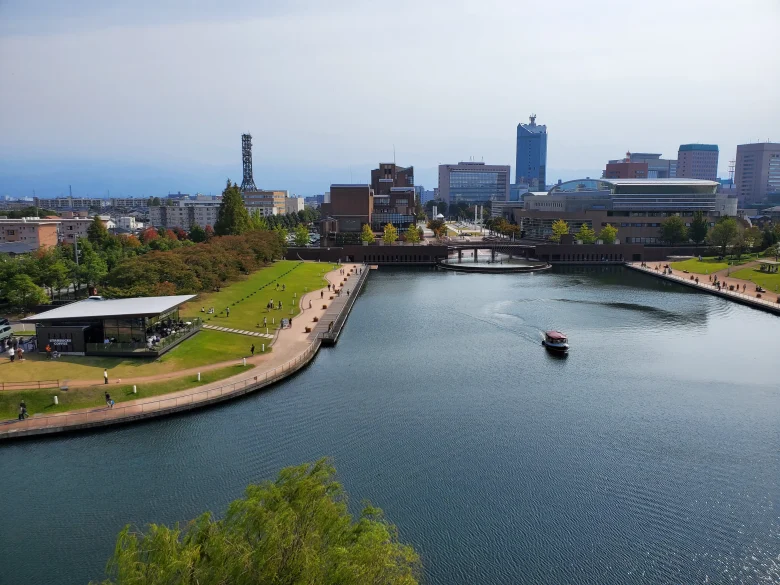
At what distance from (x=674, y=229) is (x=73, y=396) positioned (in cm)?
10448

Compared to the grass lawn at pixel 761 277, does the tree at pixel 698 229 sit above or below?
above

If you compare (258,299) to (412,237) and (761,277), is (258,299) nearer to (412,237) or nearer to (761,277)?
(412,237)

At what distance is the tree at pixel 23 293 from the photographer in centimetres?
4847

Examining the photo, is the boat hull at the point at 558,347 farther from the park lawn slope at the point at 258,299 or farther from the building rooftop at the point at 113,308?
the building rooftop at the point at 113,308

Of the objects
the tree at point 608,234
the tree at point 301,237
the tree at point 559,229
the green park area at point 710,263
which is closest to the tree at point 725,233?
the green park area at point 710,263

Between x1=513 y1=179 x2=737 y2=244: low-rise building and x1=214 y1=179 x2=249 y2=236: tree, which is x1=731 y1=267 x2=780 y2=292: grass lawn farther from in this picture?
x1=214 y1=179 x2=249 y2=236: tree

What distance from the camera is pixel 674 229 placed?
107m

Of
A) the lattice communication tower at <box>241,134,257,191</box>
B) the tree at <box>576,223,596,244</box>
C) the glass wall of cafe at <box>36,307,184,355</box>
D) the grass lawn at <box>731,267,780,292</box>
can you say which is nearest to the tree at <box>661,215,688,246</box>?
the tree at <box>576,223,596,244</box>

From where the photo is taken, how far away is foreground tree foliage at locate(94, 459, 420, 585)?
12.3 meters

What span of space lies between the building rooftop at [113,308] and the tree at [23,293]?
11.2m

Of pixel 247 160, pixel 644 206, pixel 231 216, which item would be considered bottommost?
pixel 231 216

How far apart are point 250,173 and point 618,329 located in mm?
162840

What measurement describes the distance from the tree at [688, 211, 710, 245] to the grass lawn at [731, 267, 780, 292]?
93.9 ft

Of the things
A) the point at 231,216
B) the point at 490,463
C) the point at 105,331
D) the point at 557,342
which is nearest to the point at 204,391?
the point at 105,331
